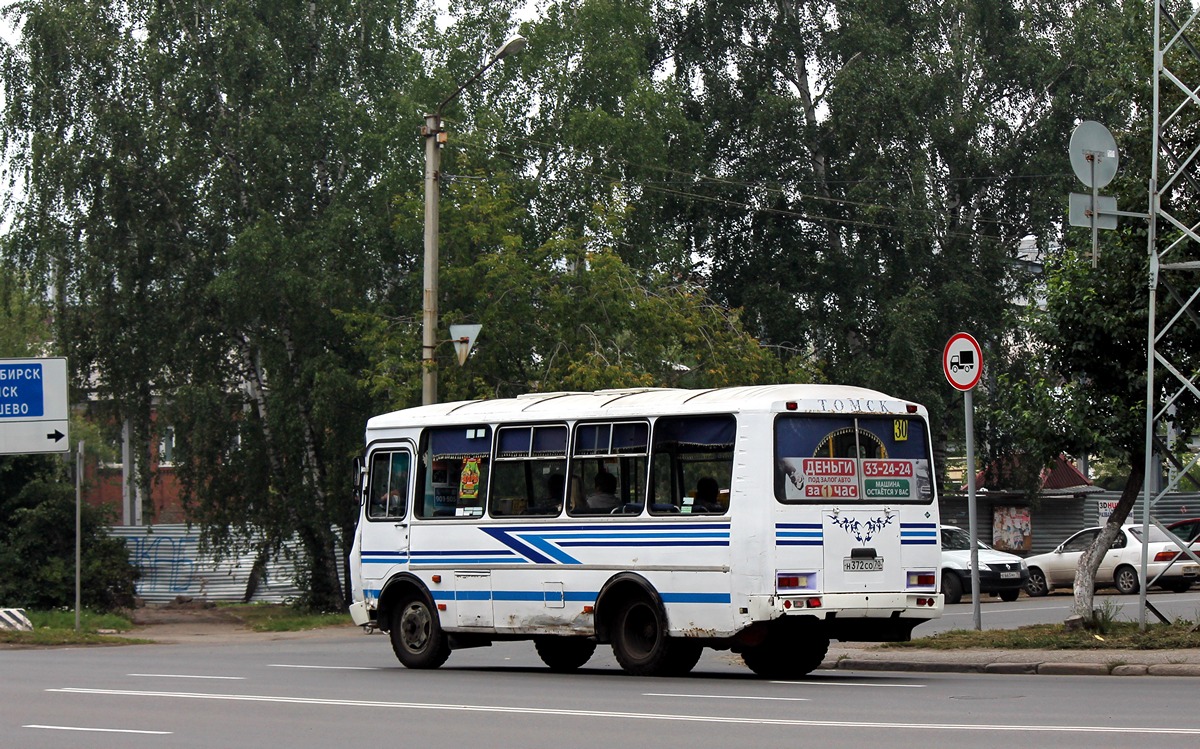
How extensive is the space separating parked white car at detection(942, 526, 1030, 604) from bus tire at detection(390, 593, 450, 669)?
16768 millimetres

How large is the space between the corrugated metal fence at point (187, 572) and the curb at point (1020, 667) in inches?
1086

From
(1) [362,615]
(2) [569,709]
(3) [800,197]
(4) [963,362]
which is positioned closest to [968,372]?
(4) [963,362]

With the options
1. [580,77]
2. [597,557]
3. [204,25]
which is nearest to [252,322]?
[204,25]

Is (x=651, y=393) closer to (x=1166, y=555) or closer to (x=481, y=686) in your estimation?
(x=481, y=686)

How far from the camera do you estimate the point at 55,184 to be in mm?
38000

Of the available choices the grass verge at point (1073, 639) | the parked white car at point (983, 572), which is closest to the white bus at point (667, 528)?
the grass verge at point (1073, 639)

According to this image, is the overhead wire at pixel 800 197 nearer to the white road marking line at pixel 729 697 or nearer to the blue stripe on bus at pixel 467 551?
the blue stripe on bus at pixel 467 551

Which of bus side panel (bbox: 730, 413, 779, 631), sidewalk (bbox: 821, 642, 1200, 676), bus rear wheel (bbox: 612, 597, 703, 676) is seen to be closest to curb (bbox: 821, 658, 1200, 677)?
sidewalk (bbox: 821, 642, 1200, 676)

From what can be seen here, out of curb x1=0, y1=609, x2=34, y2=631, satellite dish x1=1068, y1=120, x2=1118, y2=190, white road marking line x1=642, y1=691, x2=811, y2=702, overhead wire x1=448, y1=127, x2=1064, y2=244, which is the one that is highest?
overhead wire x1=448, y1=127, x2=1064, y2=244

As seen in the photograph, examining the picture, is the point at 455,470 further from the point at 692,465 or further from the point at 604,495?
the point at 692,465

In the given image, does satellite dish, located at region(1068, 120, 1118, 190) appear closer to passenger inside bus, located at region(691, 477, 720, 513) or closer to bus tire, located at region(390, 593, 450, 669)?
passenger inside bus, located at region(691, 477, 720, 513)

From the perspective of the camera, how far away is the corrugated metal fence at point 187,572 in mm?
44000

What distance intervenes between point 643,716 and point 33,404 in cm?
1904

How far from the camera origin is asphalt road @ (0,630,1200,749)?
10.8m
